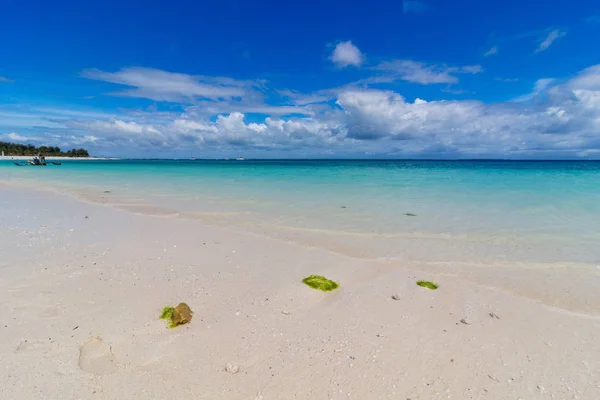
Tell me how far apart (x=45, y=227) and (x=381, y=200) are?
15423 millimetres

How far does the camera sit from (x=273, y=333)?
4473 millimetres

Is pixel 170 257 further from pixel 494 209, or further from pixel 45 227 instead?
pixel 494 209

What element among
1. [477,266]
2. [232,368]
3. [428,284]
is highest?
[232,368]

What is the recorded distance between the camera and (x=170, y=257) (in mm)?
7504

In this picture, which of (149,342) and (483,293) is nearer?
(149,342)

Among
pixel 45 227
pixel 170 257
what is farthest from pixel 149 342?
pixel 45 227

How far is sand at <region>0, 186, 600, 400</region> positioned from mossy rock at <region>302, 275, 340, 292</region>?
0.16 meters

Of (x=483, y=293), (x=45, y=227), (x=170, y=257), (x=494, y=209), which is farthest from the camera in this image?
(x=494, y=209)

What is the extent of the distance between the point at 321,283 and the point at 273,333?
191 centimetres

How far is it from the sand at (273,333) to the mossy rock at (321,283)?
161 mm

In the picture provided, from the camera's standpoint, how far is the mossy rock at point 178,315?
4.62 m

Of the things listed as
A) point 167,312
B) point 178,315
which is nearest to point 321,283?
point 178,315

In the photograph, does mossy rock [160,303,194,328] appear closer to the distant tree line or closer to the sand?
the sand

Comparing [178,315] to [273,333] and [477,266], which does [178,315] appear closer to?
[273,333]
